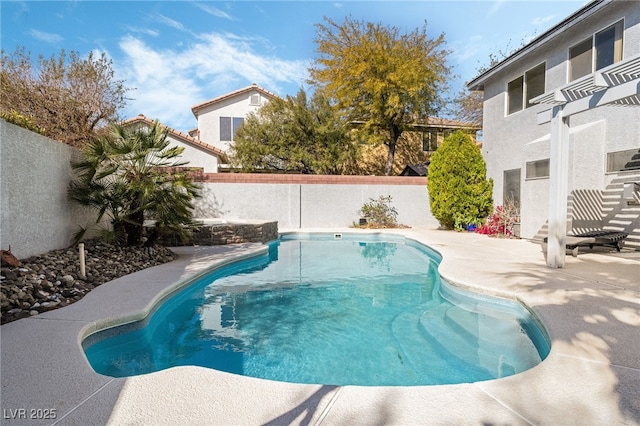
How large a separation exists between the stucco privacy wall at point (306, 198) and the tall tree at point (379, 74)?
566 centimetres

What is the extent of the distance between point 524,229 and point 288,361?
10.8 meters

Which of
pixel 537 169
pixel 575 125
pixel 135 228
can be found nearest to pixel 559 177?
pixel 575 125

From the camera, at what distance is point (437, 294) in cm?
657

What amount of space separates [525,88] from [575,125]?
2.60 meters

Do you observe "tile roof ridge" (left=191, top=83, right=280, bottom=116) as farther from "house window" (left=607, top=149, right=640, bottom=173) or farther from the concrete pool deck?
the concrete pool deck

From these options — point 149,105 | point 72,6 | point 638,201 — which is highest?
point 72,6

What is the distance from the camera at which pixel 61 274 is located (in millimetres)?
5816

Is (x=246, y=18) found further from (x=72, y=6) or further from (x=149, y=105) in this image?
(x=149, y=105)

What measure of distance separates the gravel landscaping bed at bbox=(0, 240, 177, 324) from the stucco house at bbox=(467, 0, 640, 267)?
8750 millimetres

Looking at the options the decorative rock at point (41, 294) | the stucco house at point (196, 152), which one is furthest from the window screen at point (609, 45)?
the stucco house at point (196, 152)

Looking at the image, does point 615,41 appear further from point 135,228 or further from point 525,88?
point 135,228

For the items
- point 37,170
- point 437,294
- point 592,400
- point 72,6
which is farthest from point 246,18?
point 592,400

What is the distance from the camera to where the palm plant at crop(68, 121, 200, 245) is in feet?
25.7

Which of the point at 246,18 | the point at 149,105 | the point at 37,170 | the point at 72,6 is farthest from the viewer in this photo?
the point at 149,105
